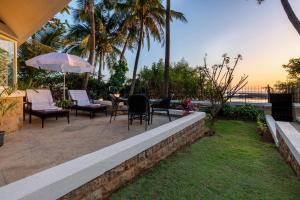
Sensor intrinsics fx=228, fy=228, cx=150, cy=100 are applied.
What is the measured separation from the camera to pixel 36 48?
1223 cm

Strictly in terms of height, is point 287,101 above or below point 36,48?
below

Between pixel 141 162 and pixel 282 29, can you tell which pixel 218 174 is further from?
pixel 282 29

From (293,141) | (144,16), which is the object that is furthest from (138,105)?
(144,16)

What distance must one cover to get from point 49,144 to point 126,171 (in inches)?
72.7

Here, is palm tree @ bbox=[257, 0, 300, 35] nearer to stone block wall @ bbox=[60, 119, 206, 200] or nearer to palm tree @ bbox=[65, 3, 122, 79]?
stone block wall @ bbox=[60, 119, 206, 200]

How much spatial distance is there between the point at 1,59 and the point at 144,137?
129 inches

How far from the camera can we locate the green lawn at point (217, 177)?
10.6 ft

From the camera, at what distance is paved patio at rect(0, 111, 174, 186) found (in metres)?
3.19

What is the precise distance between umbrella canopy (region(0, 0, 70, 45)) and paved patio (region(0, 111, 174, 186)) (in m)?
2.73

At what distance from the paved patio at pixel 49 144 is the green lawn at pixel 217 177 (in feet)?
3.81

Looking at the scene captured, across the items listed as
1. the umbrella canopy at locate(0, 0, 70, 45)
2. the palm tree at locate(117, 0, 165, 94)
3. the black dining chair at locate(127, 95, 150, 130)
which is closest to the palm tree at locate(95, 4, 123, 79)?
the palm tree at locate(117, 0, 165, 94)

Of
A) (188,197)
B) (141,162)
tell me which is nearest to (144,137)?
(141,162)

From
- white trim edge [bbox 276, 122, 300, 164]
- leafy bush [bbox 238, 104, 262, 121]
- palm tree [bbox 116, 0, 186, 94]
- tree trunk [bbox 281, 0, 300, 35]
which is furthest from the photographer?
palm tree [bbox 116, 0, 186, 94]

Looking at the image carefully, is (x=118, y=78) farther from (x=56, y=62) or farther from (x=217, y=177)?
(x=217, y=177)
